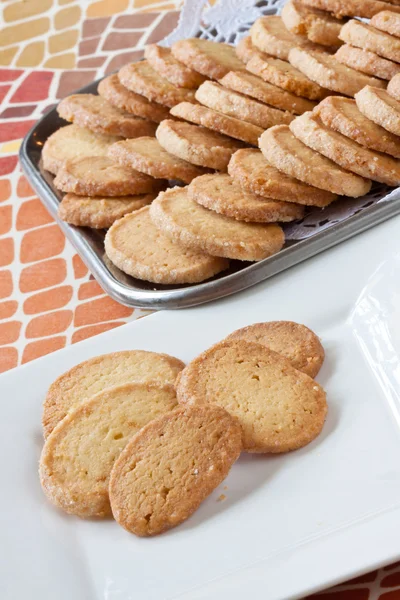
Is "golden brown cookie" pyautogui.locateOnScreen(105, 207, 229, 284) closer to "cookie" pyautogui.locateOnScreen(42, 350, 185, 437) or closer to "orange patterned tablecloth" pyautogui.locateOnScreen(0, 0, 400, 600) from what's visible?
"orange patterned tablecloth" pyautogui.locateOnScreen(0, 0, 400, 600)

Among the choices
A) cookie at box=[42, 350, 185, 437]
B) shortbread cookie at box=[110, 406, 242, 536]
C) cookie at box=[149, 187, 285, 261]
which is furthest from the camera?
cookie at box=[149, 187, 285, 261]

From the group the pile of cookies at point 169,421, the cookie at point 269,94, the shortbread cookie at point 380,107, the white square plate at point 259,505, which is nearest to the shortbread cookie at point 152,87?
→ the cookie at point 269,94

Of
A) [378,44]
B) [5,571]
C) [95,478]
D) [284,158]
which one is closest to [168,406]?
[95,478]

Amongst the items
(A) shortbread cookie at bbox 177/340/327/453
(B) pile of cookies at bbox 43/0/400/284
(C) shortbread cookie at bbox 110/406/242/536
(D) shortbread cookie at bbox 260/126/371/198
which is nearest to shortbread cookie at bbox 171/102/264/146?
(B) pile of cookies at bbox 43/0/400/284

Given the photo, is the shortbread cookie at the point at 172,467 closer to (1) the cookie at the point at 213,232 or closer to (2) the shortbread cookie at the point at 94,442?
(2) the shortbread cookie at the point at 94,442

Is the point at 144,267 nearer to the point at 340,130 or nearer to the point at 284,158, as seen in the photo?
the point at 284,158

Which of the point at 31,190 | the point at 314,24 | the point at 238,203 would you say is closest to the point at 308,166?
the point at 238,203

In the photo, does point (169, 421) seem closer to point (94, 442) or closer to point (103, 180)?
point (94, 442)
